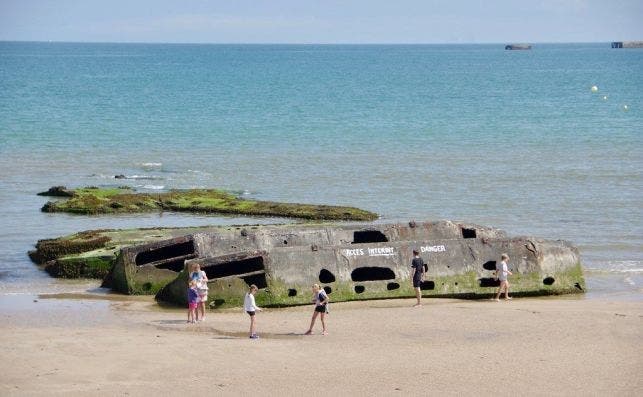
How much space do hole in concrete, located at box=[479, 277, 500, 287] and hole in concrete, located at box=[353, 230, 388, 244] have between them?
2.70 m

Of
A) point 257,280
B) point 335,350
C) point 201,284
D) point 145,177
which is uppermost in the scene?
point 145,177

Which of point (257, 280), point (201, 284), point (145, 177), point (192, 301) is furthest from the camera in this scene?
point (145, 177)

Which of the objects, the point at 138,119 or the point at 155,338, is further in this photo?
the point at 138,119

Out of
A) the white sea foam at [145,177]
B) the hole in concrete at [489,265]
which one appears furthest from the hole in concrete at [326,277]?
the white sea foam at [145,177]

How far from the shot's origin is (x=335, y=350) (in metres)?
19.1

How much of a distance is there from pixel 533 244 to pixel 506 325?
13.8 ft

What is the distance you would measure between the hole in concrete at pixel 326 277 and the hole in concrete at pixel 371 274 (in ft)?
2.72

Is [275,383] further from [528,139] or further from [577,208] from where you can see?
[528,139]

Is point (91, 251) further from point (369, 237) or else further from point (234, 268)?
point (369, 237)

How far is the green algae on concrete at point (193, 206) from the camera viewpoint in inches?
1353

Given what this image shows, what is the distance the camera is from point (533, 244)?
2492cm

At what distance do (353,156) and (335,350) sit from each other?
1307 inches

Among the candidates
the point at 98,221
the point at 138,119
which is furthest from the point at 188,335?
the point at 138,119

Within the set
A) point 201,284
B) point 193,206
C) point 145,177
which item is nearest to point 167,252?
point 201,284
